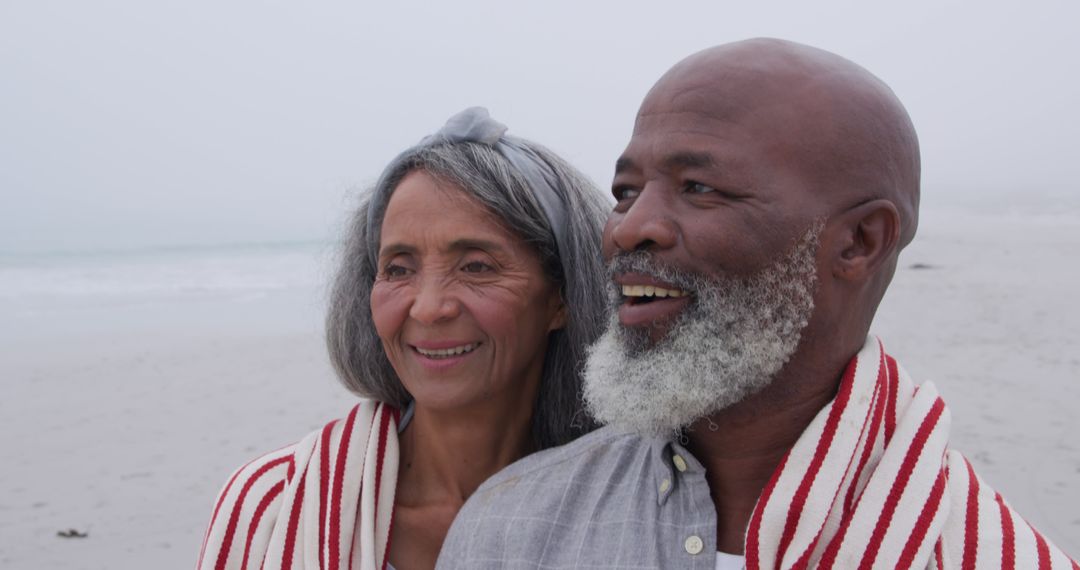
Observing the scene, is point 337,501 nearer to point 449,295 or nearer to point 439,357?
point 439,357

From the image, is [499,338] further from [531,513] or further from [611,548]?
[611,548]

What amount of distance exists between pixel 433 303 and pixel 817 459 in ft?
3.77

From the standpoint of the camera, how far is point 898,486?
1.81 m

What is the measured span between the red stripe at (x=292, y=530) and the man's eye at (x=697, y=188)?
56.3 inches

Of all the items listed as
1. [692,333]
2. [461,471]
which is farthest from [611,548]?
[461,471]

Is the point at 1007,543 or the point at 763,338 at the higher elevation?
the point at 763,338

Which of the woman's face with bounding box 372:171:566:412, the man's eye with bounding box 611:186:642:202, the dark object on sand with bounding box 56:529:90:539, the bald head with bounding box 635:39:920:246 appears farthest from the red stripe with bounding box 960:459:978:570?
the dark object on sand with bounding box 56:529:90:539

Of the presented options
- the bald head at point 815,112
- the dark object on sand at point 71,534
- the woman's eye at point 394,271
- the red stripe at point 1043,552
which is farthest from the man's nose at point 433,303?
the dark object on sand at point 71,534

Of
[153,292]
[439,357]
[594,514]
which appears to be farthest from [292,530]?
[153,292]

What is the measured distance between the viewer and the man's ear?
1.97m

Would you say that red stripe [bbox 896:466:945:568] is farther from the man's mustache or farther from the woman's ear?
the woman's ear

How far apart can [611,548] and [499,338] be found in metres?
0.84

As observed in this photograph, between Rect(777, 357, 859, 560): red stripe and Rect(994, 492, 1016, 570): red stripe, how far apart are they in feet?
1.13

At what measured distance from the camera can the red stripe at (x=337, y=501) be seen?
255 centimetres
